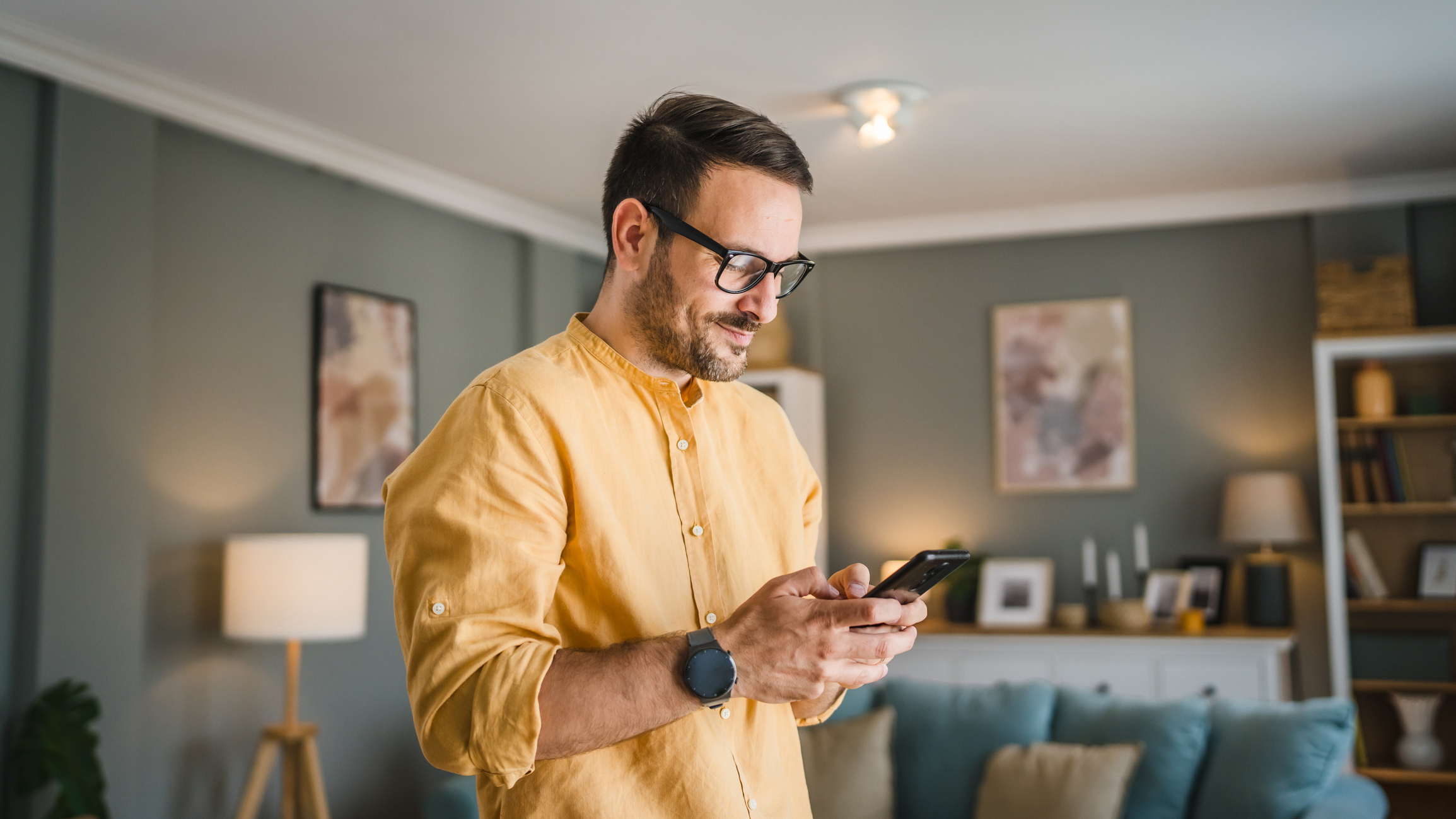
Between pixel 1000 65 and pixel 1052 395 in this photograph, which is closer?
pixel 1000 65

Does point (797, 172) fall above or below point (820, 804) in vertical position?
above

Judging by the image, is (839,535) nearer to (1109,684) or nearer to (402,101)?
(1109,684)

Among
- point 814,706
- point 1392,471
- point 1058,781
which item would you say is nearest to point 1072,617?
point 1392,471

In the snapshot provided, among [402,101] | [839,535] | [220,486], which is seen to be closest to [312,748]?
[220,486]

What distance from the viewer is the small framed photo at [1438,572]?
14.6ft

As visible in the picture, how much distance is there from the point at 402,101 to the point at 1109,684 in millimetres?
3449

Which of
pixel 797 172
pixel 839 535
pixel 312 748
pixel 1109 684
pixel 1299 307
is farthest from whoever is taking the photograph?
pixel 839 535

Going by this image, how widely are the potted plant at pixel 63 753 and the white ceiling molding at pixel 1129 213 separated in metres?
3.58

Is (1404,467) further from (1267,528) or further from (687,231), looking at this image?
(687,231)

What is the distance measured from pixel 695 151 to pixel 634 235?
0.11 meters

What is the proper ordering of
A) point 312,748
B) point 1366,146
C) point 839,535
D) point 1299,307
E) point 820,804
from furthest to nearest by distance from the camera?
point 839,535 < point 1299,307 < point 1366,146 < point 312,748 < point 820,804

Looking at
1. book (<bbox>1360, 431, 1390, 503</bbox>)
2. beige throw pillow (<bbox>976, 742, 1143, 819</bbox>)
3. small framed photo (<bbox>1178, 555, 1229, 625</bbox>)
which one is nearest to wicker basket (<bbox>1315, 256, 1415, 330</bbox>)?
book (<bbox>1360, 431, 1390, 503</bbox>)

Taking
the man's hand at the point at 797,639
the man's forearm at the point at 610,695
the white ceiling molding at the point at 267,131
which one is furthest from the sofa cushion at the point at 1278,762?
the white ceiling molding at the point at 267,131

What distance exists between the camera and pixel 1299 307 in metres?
4.94
